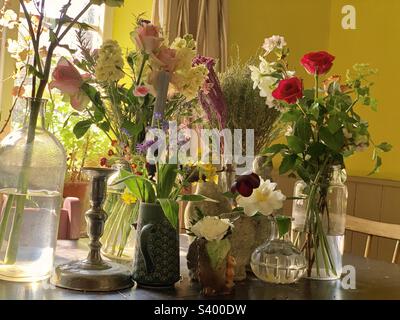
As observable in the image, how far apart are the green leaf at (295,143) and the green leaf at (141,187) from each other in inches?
13.5

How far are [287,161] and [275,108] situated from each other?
157 mm

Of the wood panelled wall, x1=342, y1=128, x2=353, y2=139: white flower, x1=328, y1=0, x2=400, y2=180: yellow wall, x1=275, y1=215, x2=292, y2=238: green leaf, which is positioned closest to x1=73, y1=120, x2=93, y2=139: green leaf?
x1=275, y1=215, x2=292, y2=238: green leaf

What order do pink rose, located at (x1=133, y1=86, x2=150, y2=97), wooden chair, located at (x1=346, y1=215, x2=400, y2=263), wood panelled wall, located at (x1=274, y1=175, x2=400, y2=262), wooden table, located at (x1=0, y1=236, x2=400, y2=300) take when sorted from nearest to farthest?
1. wooden table, located at (x1=0, y1=236, x2=400, y2=300)
2. pink rose, located at (x1=133, y1=86, x2=150, y2=97)
3. wooden chair, located at (x1=346, y1=215, x2=400, y2=263)
4. wood panelled wall, located at (x1=274, y1=175, x2=400, y2=262)

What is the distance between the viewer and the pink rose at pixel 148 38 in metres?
1.18

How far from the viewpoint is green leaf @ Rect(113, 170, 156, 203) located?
1.21 meters

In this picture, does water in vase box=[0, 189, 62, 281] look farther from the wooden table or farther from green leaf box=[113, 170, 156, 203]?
green leaf box=[113, 170, 156, 203]

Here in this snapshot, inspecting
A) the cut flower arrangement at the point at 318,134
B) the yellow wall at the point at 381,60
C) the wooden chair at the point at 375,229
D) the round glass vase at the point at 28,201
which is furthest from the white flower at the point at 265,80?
the yellow wall at the point at 381,60

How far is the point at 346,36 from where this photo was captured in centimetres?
352

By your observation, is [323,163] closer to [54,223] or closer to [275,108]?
[275,108]

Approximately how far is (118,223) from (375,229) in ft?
3.73

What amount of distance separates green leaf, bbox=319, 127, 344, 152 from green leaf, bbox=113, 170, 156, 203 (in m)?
0.41

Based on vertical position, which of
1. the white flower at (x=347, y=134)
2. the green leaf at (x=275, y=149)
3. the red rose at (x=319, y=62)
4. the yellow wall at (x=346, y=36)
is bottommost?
the green leaf at (x=275, y=149)

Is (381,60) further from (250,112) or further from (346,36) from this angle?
(250,112)

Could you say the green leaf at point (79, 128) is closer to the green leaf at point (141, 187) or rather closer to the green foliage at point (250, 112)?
the green leaf at point (141, 187)
